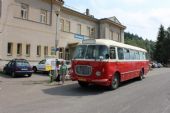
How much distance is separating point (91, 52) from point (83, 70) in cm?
112

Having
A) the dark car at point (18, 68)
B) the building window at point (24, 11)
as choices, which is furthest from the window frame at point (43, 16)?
the dark car at point (18, 68)

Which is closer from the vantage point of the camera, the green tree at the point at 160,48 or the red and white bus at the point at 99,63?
the red and white bus at the point at 99,63

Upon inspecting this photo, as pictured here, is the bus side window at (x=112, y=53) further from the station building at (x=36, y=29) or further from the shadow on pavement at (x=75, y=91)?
the station building at (x=36, y=29)

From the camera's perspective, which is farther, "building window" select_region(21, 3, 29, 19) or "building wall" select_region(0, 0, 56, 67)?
"building window" select_region(21, 3, 29, 19)

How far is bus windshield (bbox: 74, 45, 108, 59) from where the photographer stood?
1498 centimetres

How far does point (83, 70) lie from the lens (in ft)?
49.2

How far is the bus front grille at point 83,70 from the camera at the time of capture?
14773 mm

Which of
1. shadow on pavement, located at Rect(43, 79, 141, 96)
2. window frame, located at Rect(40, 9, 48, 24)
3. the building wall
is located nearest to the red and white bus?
shadow on pavement, located at Rect(43, 79, 141, 96)

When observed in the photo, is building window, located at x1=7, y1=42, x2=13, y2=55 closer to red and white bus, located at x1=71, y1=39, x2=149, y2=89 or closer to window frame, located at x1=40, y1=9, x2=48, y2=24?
window frame, located at x1=40, y1=9, x2=48, y2=24

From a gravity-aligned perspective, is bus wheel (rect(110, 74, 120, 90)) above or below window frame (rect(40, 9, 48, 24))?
below

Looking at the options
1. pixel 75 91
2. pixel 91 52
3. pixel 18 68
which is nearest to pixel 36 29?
pixel 18 68

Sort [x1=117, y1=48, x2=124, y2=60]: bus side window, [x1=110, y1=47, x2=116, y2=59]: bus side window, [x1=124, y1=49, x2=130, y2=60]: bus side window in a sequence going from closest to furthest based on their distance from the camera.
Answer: [x1=110, y1=47, x2=116, y2=59]: bus side window
[x1=117, y1=48, x2=124, y2=60]: bus side window
[x1=124, y1=49, x2=130, y2=60]: bus side window

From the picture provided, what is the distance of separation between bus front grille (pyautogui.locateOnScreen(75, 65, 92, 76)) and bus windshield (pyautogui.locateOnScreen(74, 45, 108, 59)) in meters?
0.61

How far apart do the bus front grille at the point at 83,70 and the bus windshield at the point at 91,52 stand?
2.00ft
